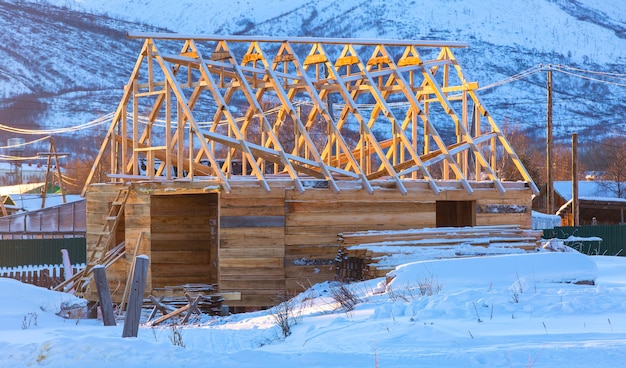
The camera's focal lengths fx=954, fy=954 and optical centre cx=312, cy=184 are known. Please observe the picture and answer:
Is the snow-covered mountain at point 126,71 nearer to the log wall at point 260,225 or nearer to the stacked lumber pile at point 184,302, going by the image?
the log wall at point 260,225

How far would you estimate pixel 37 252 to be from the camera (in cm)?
3512

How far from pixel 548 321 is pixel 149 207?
469 inches

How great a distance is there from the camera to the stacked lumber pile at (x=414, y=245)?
65.8 feet

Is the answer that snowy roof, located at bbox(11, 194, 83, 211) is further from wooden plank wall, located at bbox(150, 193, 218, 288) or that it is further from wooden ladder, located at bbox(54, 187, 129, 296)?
wooden plank wall, located at bbox(150, 193, 218, 288)

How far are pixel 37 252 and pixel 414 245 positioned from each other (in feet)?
61.5

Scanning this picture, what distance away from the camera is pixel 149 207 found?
21.7 m

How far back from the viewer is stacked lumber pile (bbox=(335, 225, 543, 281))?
65.8 feet

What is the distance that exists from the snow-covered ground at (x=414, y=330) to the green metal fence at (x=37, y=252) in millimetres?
17022

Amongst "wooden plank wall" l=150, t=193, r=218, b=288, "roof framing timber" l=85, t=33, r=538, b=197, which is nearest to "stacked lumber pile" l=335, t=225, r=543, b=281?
"roof framing timber" l=85, t=33, r=538, b=197

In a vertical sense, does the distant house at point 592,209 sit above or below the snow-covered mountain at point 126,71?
below

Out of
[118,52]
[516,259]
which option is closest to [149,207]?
[516,259]

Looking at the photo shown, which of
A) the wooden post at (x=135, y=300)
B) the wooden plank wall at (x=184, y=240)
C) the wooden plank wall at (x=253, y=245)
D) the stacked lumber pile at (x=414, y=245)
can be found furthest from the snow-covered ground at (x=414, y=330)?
the wooden plank wall at (x=184, y=240)

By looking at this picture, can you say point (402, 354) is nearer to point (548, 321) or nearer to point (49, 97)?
point (548, 321)

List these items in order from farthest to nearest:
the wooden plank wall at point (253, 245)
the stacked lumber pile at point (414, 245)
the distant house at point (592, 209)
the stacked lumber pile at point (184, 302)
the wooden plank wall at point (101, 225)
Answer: the distant house at point (592, 209), the wooden plank wall at point (101, 225), the wooden plank wall at point (253, 245), the stacked lumber pile at point (414, 245), the stacked lumber pile at point (184, 302)
